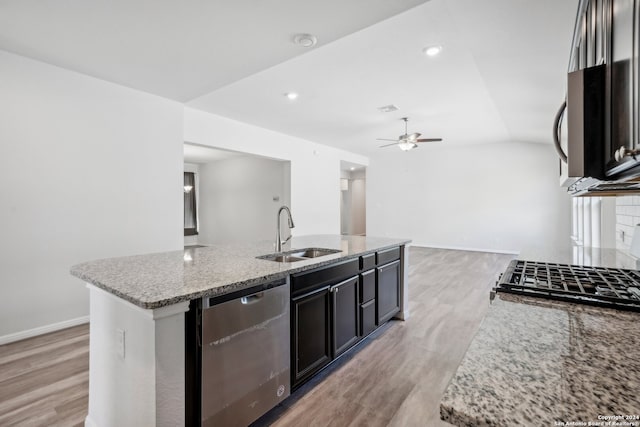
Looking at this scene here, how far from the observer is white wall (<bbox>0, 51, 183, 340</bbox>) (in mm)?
2951

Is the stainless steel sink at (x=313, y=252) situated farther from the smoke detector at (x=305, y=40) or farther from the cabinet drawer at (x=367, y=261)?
the smoke detector at (x=305, y=40)

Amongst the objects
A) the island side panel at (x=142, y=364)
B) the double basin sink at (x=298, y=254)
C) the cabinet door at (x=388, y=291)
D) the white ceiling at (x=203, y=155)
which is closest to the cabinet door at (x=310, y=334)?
the double basin sink at (x=298, y=254)

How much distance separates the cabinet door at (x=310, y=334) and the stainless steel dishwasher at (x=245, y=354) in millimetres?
85

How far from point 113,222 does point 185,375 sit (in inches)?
117

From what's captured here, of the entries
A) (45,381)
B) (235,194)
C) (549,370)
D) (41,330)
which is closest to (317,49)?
(549,370)

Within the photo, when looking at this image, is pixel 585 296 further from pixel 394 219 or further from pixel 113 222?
pixel 394 219

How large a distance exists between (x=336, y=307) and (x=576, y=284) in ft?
4.68

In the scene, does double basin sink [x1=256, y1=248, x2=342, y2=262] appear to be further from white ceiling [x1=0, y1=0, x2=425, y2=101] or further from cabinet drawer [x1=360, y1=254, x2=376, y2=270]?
white ceiling [x1=0, y1=0, x2=425, y2=101]

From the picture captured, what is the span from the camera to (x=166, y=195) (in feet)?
13.6

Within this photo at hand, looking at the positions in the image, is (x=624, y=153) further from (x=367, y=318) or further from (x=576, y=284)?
(x=367, y=318)

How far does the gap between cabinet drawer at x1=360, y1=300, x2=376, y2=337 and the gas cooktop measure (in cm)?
127

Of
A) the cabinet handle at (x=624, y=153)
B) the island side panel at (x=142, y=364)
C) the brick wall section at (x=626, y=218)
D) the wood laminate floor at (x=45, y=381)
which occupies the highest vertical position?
the cabinet handle at (x=624, y=153)

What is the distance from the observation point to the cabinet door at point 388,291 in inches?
114

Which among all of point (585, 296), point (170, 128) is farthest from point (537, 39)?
point (170, 128)
